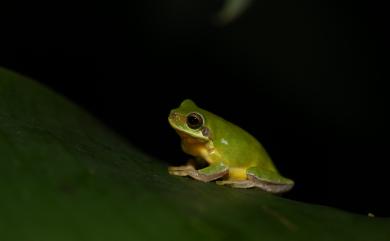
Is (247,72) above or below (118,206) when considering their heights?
above

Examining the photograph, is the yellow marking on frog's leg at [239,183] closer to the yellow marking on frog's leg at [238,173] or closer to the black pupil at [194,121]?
the yellow marking on frog's leg at [238,173]

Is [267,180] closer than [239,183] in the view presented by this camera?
No

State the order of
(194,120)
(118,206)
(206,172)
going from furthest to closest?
(194,120) → (206,172) → (118,206)

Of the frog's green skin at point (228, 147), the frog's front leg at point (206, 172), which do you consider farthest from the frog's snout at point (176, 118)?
the frog's front leg at point (206, 172)

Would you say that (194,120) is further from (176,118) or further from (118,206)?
(118,206)

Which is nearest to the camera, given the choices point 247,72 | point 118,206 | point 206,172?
point 118,206

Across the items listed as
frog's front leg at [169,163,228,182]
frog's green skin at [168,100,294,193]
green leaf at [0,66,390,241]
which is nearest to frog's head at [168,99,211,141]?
frog's green skin at [168,100,294,193]

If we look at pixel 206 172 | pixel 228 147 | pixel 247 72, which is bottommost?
pixel 206 172

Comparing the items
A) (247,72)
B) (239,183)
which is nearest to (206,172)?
(239,183)

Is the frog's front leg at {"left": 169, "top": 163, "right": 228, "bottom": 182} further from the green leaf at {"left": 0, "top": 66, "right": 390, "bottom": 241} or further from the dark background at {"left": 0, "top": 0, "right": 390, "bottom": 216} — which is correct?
the dark background at {"left": 0, "top": 0, "right": 390, "bottom": 216}
